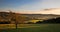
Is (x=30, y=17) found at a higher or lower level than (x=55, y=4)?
lower

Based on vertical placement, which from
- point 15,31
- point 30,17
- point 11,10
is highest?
point 11,10

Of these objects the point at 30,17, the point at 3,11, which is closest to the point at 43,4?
the point at 30,17

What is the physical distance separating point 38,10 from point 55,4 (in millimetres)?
254

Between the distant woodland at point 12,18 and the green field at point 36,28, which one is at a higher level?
the distant woodland at point 12,18

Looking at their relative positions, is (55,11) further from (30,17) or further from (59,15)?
(30,17)

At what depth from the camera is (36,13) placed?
1.55 m

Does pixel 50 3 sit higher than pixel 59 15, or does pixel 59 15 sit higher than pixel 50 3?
pixel 50 3

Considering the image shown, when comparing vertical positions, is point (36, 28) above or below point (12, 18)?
below

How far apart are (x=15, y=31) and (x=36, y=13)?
38cm

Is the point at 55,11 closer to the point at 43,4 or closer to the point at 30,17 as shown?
the point at 43,4

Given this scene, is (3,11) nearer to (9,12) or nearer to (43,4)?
(9,12)

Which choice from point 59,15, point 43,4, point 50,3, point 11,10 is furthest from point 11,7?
point 59,15

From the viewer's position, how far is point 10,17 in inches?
60.1

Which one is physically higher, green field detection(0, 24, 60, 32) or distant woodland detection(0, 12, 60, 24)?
distant woodland detection(0, 12, 60, 24)
